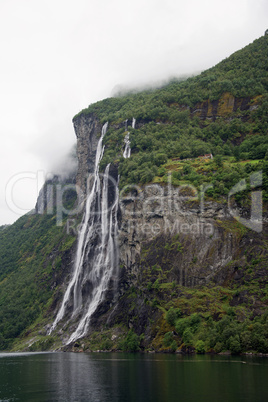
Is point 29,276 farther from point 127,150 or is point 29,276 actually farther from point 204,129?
point 204,129

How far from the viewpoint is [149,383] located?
3659 centimetres

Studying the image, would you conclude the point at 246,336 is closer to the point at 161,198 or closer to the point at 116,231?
the point at 161,198

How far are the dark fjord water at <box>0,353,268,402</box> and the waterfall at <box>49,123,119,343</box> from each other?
5006 cm

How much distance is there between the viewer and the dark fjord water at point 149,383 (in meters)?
30.5

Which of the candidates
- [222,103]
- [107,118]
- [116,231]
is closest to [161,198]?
[116,231]

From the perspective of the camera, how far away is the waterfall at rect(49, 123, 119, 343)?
331 feet

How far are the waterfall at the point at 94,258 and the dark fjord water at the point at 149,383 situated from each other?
5006cm

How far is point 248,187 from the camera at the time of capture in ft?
279

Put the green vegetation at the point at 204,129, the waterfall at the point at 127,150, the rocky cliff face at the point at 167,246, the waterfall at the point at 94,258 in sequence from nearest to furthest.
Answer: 1. the rocky cliff face at the point at 167,246
2. the green vegetation at the point at 204,129
3. the waterfall at the point at 94,258
4. the waterfall at the point at 127,150

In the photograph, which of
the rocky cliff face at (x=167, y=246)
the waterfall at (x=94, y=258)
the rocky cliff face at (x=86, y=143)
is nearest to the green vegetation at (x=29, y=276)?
the waterfall at (x=94, y=258)

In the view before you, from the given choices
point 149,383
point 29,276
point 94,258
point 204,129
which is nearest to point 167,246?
point 94,258

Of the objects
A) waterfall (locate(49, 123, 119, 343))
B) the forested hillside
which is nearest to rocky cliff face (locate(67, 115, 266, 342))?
the forested hillside

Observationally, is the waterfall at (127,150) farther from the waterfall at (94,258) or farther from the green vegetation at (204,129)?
the waterfall at (94,258)

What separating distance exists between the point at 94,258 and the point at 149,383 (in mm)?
74138
